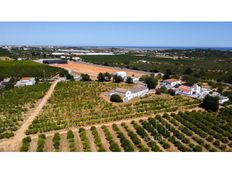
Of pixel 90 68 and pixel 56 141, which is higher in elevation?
pixel 90 68

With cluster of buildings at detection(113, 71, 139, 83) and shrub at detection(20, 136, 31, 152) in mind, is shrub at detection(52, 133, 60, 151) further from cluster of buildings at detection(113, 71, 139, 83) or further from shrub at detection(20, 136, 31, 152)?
cluster of buildings at detection(113, 71, 139, 83)

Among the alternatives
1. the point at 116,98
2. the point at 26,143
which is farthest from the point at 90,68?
the point at 26,143

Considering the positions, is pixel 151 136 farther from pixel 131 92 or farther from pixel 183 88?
pixel 183 88

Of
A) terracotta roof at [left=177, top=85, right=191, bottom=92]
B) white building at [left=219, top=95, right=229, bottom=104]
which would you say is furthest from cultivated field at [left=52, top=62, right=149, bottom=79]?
white building at [left=219, top=95, right=229, bottom=104]

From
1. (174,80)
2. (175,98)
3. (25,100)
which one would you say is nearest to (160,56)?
(174,80)

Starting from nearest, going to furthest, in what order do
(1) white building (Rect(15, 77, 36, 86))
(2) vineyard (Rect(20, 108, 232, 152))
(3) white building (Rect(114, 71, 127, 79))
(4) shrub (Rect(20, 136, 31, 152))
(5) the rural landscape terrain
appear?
(4) shrub (Rect(20, 136, 31, 152)) → (2) vineyard (Rect(20, 108, 232, 152)) → (5) the rural landscape terrain → (1) white building (Rect(15, 77, 36, 86)) → (3) white building (Rect(114, 71, 127, 79))

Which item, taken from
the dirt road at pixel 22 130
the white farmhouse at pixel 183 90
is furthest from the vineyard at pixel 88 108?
the white farmhouse at pixel 183 90
